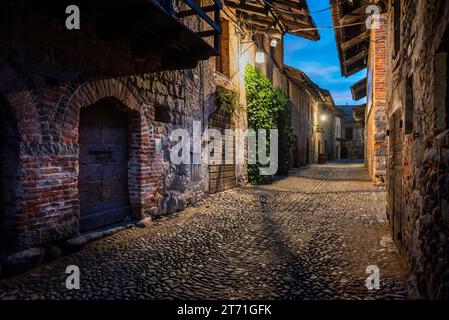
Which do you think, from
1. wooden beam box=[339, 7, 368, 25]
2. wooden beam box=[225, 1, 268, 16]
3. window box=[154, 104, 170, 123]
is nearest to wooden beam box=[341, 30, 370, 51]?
wooden beam box=[339, 7, 368, 25]

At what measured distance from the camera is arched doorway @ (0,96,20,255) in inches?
135

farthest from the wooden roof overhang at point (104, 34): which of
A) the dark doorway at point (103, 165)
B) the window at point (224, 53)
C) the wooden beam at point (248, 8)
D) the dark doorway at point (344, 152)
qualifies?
the dark doorway at point (344, 152)

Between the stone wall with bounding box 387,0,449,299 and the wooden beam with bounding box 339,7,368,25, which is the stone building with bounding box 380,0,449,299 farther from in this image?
the wooden beam with bounding box 339,7,368,25

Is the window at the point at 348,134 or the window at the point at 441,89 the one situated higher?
the window at the point at 348,134

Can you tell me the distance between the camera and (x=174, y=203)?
6.39m

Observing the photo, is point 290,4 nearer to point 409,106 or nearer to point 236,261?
point 409,106

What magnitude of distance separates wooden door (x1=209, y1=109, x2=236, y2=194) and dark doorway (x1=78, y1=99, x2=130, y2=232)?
10.9 ft

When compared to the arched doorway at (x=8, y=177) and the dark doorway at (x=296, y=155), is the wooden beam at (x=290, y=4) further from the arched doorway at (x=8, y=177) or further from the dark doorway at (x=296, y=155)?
the dark doorway at (x=296, y=155)

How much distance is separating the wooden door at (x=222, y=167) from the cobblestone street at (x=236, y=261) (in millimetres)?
2266

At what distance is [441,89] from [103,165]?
462 cm

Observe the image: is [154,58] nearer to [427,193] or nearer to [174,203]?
[174,203]

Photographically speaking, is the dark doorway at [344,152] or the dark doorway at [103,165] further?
the dark doorway at [344,152]

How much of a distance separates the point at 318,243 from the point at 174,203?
10.4 ft

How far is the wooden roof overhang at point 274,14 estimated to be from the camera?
9.25 metres
